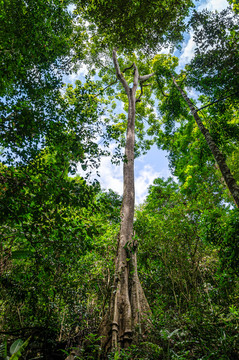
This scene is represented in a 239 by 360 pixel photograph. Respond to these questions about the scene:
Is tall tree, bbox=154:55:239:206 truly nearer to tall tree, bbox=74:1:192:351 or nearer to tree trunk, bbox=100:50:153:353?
tall tree, bbox=74:1:192:351

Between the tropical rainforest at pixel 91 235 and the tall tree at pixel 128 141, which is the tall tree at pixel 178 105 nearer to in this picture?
the tropical rainforest at pixel 91 235

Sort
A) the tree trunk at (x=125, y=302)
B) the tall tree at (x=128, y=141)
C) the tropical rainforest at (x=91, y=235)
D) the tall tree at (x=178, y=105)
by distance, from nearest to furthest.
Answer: the tropical rainforest at (x=91, y=235), the tree trunk at (x=125, y=302), the tall tree at (x=128, y=141), the tall tree at (x=178, y=105)

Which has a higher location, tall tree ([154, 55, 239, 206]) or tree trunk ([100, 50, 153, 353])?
tall tree ([154, 55, 239, 206])

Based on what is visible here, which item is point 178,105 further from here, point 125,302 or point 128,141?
point 125,302

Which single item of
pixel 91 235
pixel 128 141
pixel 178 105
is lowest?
pixel 91 235

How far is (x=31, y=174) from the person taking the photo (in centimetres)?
244

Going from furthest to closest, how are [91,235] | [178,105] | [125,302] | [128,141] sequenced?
1. [178,105]
2. [128,141]
3. [125,302]
4. [91,235]

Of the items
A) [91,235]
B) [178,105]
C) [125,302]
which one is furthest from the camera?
[178,105]

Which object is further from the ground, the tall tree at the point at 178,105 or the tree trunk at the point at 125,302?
the tall tree at the point at 178,105

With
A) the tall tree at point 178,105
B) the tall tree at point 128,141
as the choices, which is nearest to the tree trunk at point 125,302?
the tall tree at point 128,141

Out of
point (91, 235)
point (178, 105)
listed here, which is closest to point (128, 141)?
point (178, 105)

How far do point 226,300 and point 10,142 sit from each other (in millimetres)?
4780

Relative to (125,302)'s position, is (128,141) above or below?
above

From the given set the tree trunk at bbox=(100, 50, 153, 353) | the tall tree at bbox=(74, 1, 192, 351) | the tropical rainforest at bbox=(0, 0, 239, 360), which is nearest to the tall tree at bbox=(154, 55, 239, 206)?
the tropical rainforest at bbox=(0, 0, 239, 360)
